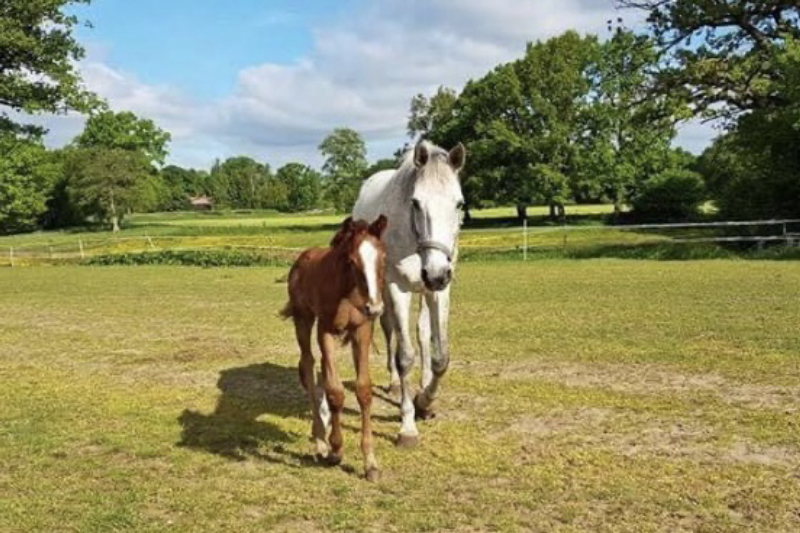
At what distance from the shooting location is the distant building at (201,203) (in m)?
132

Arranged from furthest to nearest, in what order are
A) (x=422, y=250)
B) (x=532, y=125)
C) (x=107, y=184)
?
1. (x=107, y=184)
2. (x=532, y=125)
3. (x=422, y=250)

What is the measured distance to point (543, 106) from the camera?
172 feet

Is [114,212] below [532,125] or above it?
below

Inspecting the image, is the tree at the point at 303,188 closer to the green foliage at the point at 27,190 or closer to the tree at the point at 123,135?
the tree at the point at 123,135

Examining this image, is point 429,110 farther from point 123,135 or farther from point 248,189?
point 248,189

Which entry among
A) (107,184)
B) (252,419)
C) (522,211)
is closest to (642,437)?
(252,419)

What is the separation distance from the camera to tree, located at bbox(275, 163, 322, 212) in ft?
386

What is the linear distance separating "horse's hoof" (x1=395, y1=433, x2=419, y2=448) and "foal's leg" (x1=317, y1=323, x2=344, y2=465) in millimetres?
658

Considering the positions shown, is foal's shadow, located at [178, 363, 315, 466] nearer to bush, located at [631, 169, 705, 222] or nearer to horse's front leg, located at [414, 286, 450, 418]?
horse's front leg, located at [414, 286, 450, 418]

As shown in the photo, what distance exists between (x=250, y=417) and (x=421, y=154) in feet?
10.7

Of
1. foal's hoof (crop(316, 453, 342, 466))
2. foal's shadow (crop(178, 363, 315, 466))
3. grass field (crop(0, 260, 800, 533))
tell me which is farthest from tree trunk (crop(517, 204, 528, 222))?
foal's hoof (crop(316, 453, 342, 466))

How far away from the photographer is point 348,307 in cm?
521

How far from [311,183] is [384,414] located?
381 ft

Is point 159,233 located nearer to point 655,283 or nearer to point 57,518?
point 655,283
